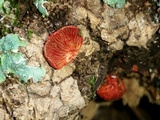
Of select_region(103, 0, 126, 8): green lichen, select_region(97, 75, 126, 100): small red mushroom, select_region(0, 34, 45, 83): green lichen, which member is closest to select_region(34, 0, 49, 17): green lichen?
select_region(0, 34, 45, 83): green lichen

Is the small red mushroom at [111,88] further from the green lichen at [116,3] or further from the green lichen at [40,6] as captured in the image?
the green lichen at [40,6]

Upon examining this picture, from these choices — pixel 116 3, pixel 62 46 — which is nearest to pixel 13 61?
pixel 62 46

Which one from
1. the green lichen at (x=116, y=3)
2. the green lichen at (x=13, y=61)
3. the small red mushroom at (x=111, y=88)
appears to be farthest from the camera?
the small red mushroom at (x=111, y=88)

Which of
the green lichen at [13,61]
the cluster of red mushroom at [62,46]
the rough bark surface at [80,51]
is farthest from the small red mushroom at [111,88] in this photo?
the green lichen at [13,61]

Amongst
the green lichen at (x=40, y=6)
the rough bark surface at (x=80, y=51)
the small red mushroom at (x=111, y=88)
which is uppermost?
the green lichen at (x=40, y=6)

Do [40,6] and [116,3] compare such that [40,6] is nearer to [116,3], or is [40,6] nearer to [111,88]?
[116,3]

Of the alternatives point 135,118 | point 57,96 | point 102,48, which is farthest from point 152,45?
point 135,118

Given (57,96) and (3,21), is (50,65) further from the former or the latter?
(3,21)
